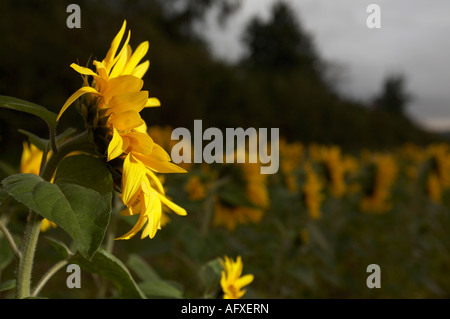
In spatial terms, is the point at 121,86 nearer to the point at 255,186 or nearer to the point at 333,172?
the point at 255,186

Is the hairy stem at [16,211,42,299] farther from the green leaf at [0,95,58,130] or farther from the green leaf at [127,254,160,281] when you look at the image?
the green leaf at [127,254,160,281]

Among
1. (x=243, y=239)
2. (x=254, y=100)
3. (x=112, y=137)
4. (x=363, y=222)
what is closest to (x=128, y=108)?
(x=112, y=137)

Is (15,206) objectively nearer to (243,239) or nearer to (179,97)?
(243,239)

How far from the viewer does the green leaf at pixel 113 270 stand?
519 millimetres

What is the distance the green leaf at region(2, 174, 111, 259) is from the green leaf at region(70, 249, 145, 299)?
7cm

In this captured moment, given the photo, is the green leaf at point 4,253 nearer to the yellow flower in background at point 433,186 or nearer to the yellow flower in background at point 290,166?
the yellow flower in background at point 290,166

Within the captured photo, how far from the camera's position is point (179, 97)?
572cm

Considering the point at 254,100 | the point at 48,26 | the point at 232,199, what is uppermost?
the point at 254,100

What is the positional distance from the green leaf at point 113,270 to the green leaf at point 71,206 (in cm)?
7

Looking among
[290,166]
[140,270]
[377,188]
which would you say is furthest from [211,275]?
[377,188]

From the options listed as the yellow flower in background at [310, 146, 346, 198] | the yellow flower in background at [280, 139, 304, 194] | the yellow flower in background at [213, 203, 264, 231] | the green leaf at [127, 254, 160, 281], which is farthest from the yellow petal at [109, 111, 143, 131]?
the yellow flower in background at [310, 146, 346, 198]

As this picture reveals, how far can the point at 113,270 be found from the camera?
541 millimetres

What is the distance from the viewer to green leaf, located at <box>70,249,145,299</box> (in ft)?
1.70
